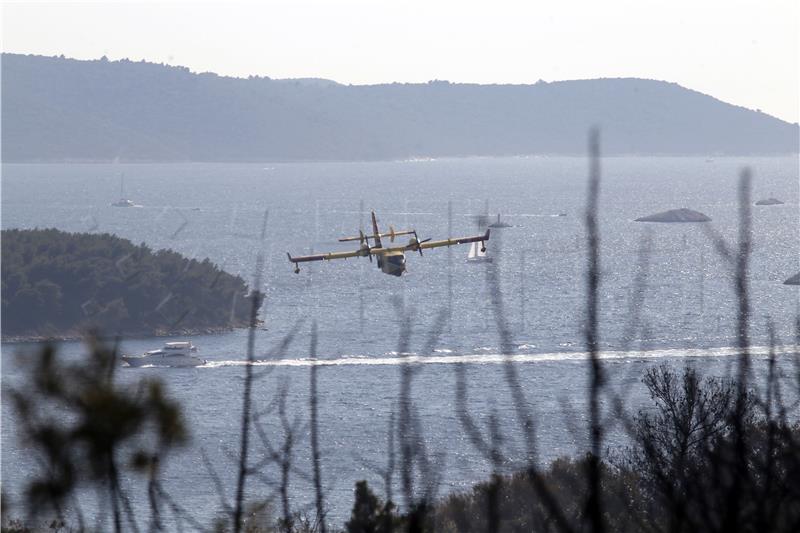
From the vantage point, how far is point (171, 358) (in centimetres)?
8781

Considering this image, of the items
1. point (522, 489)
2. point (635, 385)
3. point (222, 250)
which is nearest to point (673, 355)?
point (635, 385)

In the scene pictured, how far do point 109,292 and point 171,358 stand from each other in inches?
1132

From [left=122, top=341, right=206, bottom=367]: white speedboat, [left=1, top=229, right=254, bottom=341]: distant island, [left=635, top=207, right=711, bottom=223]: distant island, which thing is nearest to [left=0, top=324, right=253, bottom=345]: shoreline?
[left=1, top=229, right=254, bottom=341]: distant island

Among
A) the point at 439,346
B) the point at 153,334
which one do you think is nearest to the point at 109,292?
the point at 153,334

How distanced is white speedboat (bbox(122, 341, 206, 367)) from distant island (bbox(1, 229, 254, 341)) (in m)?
14.8

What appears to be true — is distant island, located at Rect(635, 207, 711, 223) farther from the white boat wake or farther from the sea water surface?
the white boat wake

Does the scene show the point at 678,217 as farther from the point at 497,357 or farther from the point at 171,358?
the point at 171,358

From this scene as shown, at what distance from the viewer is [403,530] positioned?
18297mm

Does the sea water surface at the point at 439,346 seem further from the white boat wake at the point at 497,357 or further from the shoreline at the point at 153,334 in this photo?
the shoreline at the point at 153,334

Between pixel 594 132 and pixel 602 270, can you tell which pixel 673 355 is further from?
pixel 594 132

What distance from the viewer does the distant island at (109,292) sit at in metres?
109

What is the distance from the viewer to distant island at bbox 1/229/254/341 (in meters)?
109

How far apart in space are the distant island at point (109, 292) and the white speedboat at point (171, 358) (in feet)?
48.7

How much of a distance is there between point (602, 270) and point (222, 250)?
173ft
